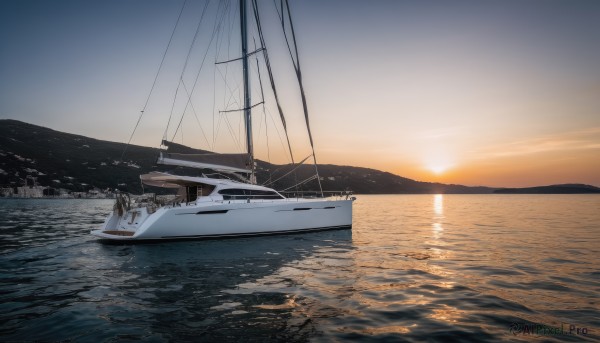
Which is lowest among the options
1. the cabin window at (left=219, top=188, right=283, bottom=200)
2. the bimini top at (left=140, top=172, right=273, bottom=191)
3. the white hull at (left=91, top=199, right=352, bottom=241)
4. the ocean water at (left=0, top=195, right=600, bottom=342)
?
the ocean water at (left=0, top=195, right=600, bottom=342)

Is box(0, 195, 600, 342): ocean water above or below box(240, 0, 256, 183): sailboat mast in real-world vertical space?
below


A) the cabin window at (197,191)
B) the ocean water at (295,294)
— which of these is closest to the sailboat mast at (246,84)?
the cabin window at (197,191)

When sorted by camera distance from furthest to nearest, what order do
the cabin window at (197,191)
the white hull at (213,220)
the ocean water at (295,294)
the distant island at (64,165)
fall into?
the distant island at (64,165)
the cabin window at (197,191)
the white hull at (213,220)
the ocean water at (295,294)

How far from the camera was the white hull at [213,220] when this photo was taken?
15.4 meters

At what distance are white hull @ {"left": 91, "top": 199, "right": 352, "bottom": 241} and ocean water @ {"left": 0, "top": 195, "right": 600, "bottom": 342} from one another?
4.16 feet

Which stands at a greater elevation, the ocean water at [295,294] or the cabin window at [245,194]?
the cabin window at [245,194]

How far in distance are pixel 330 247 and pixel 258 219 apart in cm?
434

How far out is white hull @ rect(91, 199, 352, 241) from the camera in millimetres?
15438

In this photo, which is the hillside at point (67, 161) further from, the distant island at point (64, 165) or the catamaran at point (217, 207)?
the catamaran at point (217, 207)

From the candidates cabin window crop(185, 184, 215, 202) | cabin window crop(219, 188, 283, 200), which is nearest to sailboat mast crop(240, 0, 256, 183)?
cabin window crop(219, 188, 283, 200)

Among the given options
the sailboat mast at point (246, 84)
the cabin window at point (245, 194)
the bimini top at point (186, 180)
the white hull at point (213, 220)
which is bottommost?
the white hull at point (213, 220)

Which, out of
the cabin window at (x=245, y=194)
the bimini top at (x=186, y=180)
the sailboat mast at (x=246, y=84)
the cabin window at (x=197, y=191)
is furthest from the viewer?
the sailboat mast at (x=246, y=84)

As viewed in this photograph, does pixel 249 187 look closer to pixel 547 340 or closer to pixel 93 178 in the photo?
pixel 547 340

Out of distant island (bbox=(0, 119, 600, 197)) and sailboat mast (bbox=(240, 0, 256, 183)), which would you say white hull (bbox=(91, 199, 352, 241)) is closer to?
sailboat mast (bbox=(240, 0, 256, 183))
